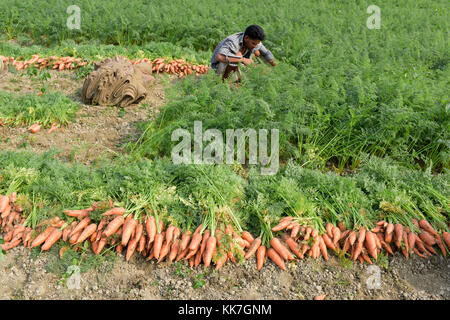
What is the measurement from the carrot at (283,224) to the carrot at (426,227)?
1101mm

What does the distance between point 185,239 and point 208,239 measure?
18 cm

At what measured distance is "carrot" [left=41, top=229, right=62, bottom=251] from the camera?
3.07m

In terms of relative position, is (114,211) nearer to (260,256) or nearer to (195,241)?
(195,241)

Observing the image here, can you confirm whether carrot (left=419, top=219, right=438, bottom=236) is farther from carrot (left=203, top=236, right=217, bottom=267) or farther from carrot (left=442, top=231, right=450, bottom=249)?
carrot (left=203, top=236, right=217, bottom=267)

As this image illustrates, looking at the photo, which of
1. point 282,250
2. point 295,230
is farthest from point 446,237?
point 282,250

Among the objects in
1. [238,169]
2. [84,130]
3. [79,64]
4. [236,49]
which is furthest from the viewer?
[79,64]

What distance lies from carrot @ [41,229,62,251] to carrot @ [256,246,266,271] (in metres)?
1.57

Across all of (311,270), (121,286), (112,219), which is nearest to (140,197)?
(112,219)

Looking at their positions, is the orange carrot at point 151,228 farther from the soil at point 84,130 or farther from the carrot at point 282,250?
the soil at point 84,130

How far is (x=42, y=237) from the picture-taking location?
3.11 metres

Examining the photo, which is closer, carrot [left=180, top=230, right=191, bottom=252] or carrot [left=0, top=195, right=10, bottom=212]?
carrot [left=180, top=230, right=191, bottom=252]

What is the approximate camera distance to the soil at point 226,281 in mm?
2861

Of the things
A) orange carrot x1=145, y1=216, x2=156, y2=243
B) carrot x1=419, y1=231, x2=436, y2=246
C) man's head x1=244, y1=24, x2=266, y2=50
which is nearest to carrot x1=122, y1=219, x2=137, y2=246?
orange carrot x1=145, y1=216, x2=156, y2=243

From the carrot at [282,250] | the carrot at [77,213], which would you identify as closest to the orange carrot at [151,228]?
the carrot at [77,213]
